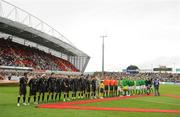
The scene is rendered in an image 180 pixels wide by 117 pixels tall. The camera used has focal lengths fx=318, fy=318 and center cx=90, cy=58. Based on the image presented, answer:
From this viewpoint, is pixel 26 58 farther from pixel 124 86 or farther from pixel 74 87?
pixel 74 87

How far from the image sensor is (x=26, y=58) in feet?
202

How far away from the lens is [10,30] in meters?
56.7

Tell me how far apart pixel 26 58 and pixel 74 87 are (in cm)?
3792

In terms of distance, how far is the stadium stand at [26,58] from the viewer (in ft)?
185

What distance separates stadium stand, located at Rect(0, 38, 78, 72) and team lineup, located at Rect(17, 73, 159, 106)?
27184 millimetres

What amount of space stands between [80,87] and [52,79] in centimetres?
407

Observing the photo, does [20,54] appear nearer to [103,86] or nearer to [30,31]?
[30,31]

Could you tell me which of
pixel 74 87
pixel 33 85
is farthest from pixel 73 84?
pixel 33 85

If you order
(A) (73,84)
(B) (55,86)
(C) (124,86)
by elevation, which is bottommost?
(C) (124,86)

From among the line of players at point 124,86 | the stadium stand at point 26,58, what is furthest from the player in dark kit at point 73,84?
the stadium stand at point 26,58

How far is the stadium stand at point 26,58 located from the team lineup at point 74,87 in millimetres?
27184

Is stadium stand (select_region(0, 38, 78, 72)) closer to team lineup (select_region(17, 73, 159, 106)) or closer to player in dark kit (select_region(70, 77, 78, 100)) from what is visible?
team lineup (select_region(17, 73, 159, 106))

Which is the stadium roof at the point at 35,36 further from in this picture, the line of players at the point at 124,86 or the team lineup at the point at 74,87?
the team lineup at the point at 74,87

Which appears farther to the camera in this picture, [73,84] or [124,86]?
[124,86]
